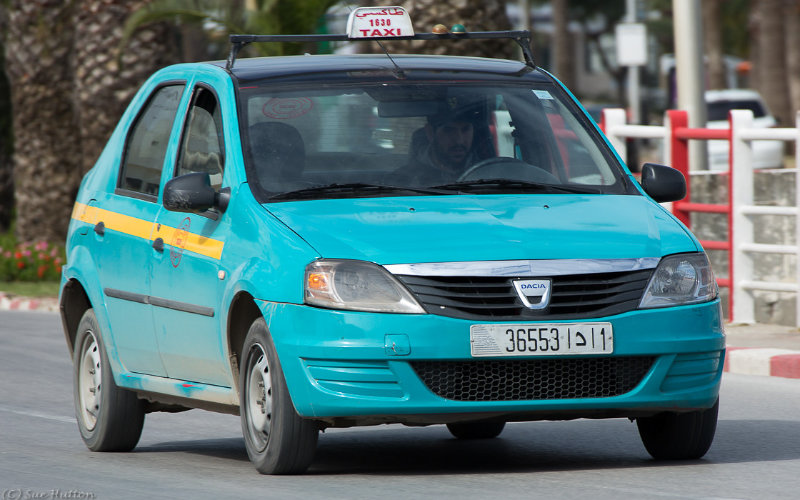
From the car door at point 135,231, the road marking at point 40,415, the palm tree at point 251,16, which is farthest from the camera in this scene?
the palm tree at point 251,16

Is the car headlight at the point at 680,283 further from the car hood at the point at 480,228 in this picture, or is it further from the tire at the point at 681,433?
the tire at the point at 681,433

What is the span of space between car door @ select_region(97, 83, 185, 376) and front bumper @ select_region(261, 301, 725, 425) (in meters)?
1.34

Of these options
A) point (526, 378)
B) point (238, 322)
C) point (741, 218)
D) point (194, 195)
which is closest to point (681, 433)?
point (526, 378)

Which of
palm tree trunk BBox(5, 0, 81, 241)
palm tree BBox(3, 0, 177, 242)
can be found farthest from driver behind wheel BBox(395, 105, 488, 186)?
palm tree trunk BBox(5, 0, 81, 241)

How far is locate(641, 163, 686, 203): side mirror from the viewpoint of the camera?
7.53 m

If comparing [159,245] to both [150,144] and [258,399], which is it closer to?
[150,144]

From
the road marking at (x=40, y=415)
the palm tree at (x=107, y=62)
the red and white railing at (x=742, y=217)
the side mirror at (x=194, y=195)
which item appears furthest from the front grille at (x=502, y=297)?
the palm tree at (x=107, y=62)

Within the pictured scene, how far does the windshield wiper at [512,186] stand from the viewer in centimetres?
714

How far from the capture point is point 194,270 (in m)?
7.20

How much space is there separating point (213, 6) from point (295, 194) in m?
13.2

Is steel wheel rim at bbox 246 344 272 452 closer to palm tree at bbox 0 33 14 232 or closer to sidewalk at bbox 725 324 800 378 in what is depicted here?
sidewalk at bbox 725 324 800 378

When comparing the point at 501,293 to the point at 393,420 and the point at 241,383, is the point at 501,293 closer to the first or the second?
the point at 393,420

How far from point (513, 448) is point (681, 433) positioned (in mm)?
1098

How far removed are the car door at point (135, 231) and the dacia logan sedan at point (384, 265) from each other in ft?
0.05
